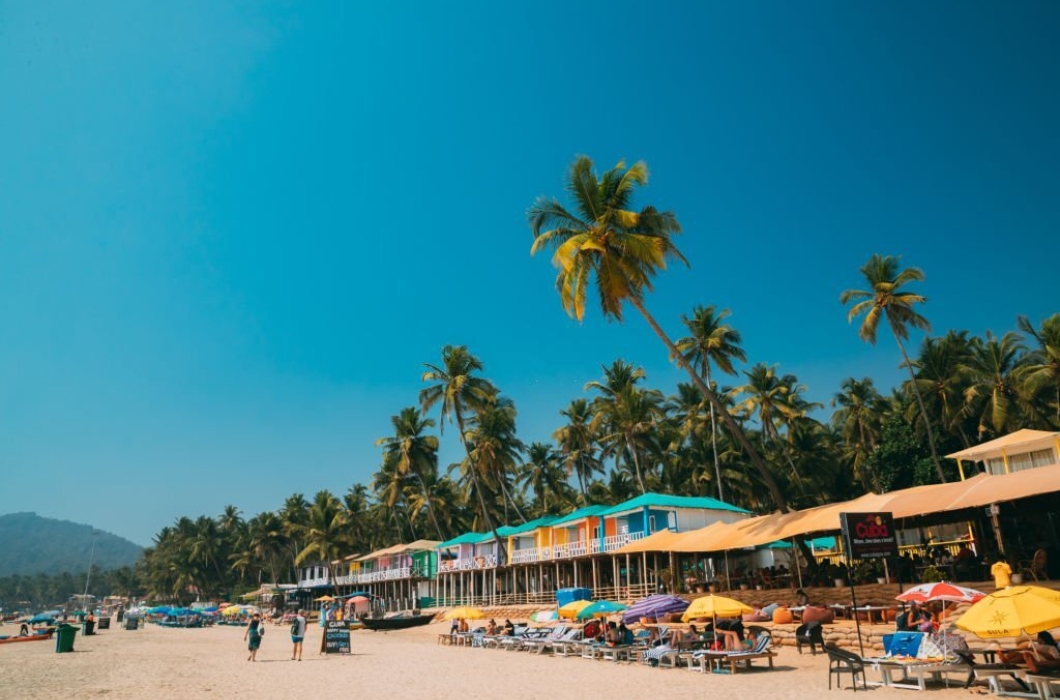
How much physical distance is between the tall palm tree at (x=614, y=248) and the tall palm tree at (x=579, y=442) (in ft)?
93.8

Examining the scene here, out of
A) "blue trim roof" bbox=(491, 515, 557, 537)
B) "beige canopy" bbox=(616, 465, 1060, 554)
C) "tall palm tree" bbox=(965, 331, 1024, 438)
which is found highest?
"tall palm tree" bbox=(965, 331, 1024, 438)

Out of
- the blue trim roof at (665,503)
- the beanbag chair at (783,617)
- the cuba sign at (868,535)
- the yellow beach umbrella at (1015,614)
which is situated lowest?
the beanbag chair at (783,617)

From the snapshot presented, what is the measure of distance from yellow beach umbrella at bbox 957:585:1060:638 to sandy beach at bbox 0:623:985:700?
1.55 m

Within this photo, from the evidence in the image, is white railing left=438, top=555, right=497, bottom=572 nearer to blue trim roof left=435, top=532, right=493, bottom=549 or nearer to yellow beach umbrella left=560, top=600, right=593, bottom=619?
blue trim roof left=435, top=532, right=493, bottom=549

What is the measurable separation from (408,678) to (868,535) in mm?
10050

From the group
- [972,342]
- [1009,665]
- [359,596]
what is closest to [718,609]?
[1009,665]

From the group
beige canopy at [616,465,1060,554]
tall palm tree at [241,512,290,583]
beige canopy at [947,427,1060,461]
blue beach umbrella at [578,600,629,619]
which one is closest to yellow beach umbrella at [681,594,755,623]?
beige canopy at [616,465,1060,554]

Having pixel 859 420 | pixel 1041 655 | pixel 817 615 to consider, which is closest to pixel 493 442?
pixel 859 420

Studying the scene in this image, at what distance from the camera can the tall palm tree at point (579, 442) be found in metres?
51.0

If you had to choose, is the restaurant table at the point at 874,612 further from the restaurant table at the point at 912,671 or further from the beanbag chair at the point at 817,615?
the restaurant table at the point at 912,671

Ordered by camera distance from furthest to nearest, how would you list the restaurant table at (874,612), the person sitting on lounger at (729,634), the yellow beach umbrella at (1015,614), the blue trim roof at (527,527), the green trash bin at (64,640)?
the blue trim roof at (527,527) → the green trash bin at (64,640) → the restaurant table at (874,612) → the person sitting on lounger at (729,634) → the yellow beach umbrella at (1015,614)

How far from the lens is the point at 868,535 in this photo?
12.2 meters

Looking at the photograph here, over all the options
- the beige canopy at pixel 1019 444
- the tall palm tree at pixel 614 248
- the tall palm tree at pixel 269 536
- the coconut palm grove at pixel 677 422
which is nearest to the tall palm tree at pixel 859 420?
the coconut palm grove at pixel 677 422

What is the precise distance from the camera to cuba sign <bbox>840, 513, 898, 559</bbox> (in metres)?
11.9
